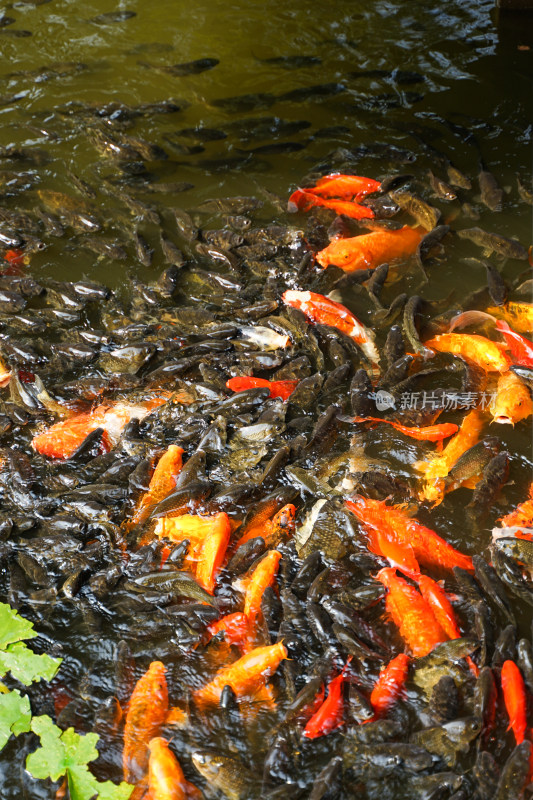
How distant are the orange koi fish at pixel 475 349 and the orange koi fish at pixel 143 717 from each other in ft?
9.09

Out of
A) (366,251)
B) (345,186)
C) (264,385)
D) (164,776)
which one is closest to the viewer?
(164,776)

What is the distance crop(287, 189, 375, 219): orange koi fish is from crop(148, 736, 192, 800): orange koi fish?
173 inches

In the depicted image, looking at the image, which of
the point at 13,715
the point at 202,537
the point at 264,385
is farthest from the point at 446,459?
the point at 13,715

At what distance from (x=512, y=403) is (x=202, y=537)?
6.81 ft

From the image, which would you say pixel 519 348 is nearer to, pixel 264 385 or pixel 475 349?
pixel 475 349

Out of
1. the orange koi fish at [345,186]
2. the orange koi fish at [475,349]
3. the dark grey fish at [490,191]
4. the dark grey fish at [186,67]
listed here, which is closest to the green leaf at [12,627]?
the orange koi fish at [475,349]

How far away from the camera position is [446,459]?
407 cm

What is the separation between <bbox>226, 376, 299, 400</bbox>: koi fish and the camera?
4488mm

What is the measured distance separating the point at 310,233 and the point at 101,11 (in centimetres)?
538

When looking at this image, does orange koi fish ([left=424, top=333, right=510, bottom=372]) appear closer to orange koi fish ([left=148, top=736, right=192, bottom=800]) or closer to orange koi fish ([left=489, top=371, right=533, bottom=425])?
orange koi fish ([left=489, top=371, right=533, bottom=425])

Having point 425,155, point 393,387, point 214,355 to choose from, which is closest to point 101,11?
point 425,155

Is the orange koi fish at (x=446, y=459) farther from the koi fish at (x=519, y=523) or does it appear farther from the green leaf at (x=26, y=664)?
the green leaf at (x=26, y=664)

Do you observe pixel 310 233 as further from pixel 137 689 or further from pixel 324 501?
pixel 137 689

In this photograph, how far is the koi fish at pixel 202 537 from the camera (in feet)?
11.5
